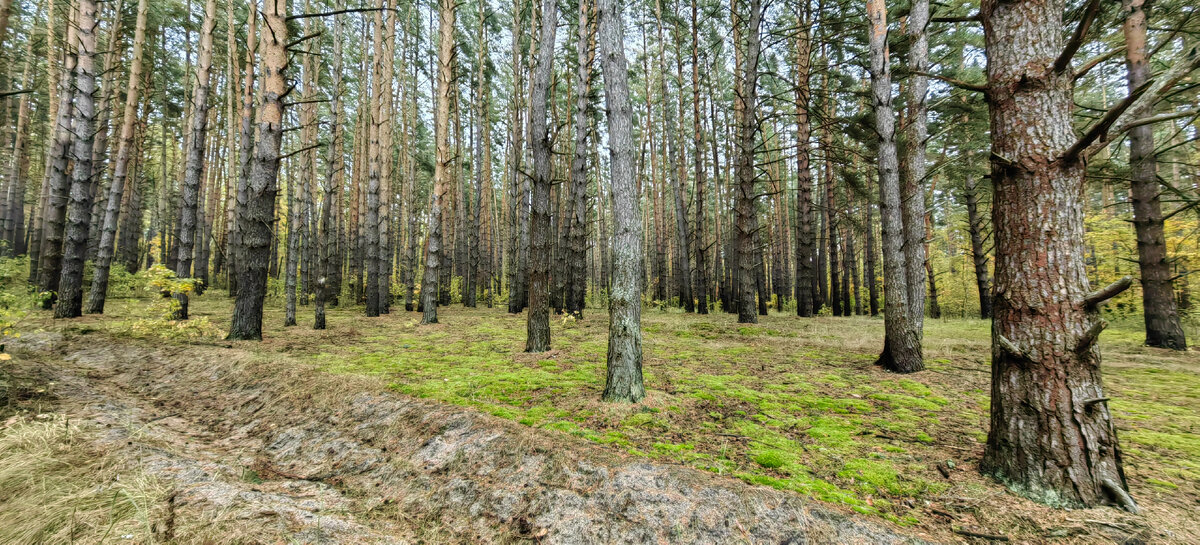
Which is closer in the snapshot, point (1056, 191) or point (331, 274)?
point (1056, 191)

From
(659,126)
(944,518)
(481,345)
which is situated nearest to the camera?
(944,518)

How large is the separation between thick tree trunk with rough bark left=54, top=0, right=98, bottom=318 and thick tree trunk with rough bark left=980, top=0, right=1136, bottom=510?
14.9 meters

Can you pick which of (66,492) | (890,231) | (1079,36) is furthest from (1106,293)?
(66,492)

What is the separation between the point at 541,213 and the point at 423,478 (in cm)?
499

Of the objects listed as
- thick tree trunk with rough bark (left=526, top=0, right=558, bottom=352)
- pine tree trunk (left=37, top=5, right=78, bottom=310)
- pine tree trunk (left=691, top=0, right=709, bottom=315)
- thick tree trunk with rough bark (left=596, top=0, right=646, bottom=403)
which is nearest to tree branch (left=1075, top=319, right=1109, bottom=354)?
thick tree trunk with rough bark (left=596, top=0, right=646, bottom=403)

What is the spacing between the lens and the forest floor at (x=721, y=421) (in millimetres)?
2316

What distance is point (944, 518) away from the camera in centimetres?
228

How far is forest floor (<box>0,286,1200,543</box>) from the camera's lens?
7.60 ft

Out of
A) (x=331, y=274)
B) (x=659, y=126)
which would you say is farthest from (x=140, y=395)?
(x=659, y=126)

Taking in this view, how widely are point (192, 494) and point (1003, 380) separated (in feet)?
16.9

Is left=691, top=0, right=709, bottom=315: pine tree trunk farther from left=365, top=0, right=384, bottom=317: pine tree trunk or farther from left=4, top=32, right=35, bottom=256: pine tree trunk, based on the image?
left=4, top=32, right=35, bottom=256: pine tree trunk

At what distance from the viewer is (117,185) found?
1026 cm

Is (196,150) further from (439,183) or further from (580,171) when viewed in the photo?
(580,171)

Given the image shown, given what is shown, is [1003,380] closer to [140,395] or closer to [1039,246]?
[1039,246]
